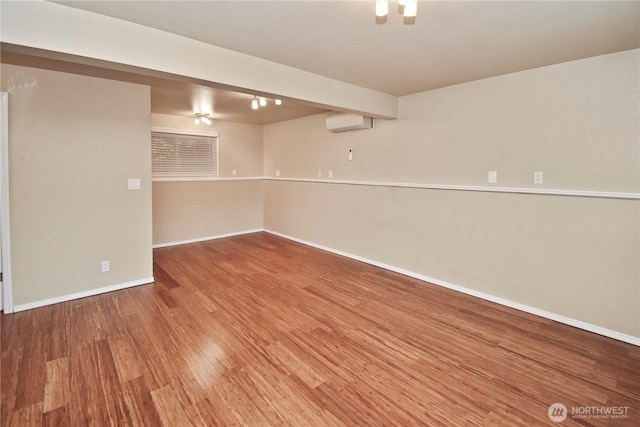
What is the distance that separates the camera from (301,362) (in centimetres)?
229

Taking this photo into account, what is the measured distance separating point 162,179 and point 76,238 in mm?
2387

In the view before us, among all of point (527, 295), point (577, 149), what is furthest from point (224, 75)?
point (527, 295)

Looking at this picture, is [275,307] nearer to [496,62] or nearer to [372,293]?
[372,293]

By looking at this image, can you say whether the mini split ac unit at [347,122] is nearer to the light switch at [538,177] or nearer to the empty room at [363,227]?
the empty room at [363,227]

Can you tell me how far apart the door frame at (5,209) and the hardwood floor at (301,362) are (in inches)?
8.9

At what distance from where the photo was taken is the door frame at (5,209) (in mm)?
2820

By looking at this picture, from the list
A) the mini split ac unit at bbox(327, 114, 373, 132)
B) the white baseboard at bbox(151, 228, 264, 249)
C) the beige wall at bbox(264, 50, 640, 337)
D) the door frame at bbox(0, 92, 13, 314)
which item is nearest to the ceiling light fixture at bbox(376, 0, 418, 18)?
the beige wall at bbox(264, 50, 640, 337)

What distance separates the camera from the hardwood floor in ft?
6.00

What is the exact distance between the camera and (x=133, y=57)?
6.98ft

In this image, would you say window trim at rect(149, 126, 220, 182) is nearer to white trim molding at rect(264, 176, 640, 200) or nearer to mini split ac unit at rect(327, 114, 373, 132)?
mini split ac unit at rect(327, 114, 373, 132)

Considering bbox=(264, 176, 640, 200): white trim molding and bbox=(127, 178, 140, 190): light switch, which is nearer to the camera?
bbox=(264, 176, 640, 200): white trim molding

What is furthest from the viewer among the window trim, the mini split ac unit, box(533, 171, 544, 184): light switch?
the window trim
